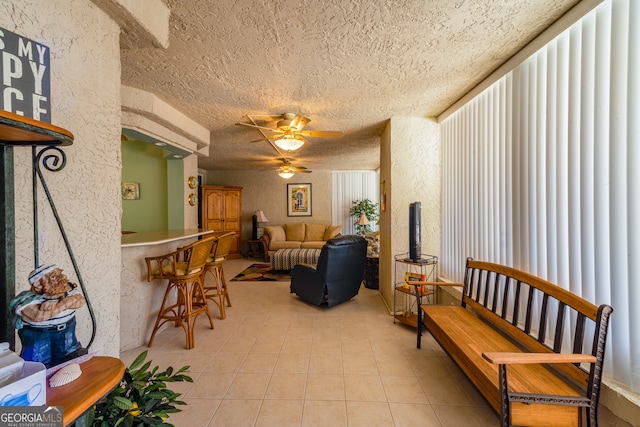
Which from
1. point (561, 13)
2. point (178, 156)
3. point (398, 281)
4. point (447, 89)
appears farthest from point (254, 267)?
point (561, 13)

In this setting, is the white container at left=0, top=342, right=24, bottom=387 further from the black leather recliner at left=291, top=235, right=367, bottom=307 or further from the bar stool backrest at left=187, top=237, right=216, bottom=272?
the black leather recliner at left=291, top=235, right=367, bottom=307

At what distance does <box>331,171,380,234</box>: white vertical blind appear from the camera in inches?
290

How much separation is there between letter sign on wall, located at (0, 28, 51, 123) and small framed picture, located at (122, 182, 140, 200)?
13.5 ft

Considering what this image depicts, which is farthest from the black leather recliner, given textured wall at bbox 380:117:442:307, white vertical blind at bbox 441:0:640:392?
white vertical blind at bbox 441:0:640:392

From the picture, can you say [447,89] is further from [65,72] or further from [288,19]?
[65,72]

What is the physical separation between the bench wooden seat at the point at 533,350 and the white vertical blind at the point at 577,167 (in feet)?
0.51

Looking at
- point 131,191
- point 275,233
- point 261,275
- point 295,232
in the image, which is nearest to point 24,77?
point 131,191

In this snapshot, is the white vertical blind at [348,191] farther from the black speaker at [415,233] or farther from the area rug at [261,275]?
the black speaker at [415,233]

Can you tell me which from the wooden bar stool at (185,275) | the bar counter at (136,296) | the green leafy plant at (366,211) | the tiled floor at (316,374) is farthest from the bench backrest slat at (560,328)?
the green leafy plant at (366,211)

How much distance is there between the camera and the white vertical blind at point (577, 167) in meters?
1.20

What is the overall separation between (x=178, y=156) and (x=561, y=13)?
4.34m

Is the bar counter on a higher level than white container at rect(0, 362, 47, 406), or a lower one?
lower

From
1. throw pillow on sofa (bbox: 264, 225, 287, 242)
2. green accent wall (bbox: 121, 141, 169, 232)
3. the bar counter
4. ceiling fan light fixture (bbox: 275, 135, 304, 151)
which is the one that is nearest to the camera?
the bar counter

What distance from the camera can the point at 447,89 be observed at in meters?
2.42
